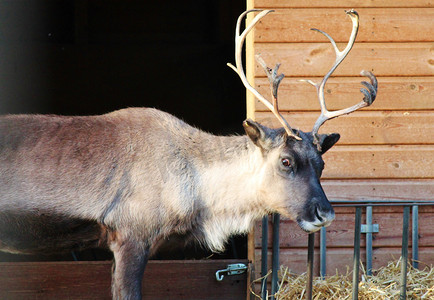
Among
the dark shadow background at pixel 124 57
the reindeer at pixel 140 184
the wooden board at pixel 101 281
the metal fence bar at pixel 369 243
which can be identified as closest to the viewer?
the reindeer at pixel 140 184

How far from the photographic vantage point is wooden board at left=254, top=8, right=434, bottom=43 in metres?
4.33

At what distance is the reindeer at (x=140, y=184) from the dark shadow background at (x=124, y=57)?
370 cm

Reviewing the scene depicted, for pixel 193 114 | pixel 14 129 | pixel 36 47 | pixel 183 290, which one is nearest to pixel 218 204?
pixel 183 290

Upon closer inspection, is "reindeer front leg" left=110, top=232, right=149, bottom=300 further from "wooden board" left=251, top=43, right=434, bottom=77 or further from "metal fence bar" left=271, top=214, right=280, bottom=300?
"wooden board" left=251, top=43, right=434, bottom=77

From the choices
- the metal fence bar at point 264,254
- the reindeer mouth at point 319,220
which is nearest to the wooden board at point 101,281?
the metal fence bar at point 264,254

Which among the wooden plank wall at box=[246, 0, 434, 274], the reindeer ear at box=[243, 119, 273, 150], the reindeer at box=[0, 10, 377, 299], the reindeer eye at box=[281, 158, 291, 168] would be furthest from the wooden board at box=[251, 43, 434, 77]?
the reindeer eye at box=[281, 158, 291, 168]

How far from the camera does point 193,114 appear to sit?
784 centimetres

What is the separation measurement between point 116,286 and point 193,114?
4465mm

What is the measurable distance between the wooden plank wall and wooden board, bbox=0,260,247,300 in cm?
41

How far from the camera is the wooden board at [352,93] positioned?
170 inches

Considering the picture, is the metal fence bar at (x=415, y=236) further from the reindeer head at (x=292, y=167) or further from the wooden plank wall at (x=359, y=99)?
the reindeer head at (x=292, y=167)

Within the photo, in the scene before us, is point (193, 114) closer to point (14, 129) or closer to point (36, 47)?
point (36, 47)

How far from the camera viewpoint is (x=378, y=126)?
434cm

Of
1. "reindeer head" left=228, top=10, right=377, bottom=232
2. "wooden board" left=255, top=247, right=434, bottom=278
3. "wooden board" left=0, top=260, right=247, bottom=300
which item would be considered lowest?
"wooden board" left=0, top=260, right=247, bottom=300
